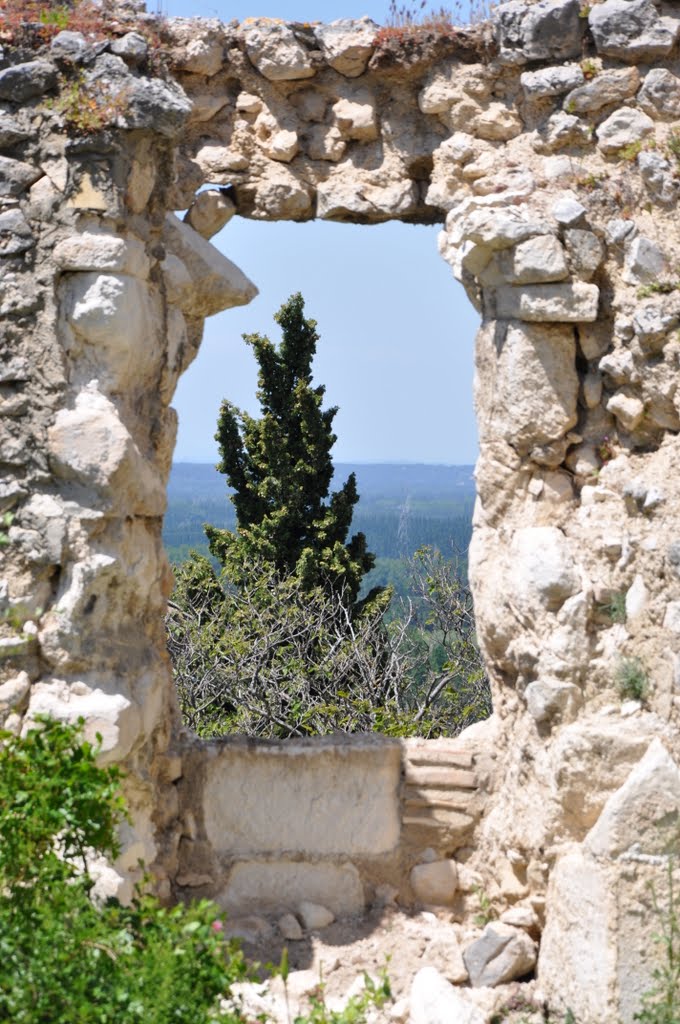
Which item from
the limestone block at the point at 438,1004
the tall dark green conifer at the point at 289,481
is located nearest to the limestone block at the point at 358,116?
the limestone block at the point at 438,1004

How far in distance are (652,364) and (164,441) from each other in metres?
2.53

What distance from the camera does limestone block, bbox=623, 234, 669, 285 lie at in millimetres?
6539

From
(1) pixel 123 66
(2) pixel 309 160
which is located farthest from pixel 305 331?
(1) pixel 123 66

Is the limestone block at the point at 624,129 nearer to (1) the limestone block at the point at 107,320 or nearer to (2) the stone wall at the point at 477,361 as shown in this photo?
(2) the stone wall at the point at 477,361

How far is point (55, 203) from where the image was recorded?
6.18 meters

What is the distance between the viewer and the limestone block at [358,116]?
283 inches

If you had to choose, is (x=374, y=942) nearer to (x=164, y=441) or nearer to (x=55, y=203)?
(x=164, y=441)

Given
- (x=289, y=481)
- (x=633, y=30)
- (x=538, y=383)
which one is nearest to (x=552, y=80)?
(x=633, y=30)

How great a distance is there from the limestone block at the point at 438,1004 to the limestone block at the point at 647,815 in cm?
92

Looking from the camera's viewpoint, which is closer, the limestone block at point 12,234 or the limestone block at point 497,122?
the limestone block at point 12,234

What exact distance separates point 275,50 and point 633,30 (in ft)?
6.28

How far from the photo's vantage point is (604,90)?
6.80 m

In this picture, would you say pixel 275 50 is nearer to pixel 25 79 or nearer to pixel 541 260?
pixel 25 79

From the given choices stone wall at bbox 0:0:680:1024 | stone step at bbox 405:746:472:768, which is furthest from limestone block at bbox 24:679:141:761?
stone step at bbox 405:746:472:768
